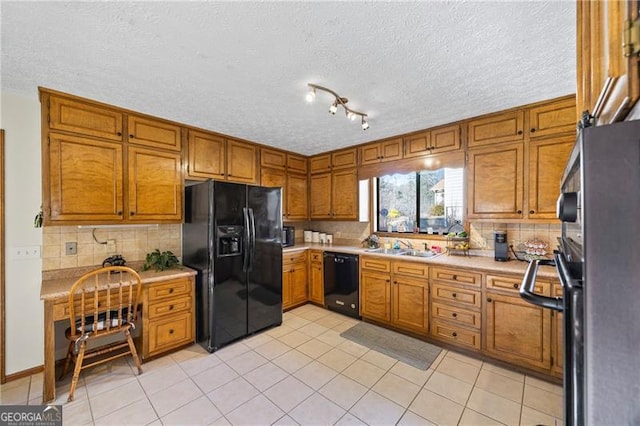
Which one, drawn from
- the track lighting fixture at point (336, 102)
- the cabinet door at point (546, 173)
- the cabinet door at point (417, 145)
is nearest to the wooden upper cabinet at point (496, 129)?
the cabinet door at point (546, 173)

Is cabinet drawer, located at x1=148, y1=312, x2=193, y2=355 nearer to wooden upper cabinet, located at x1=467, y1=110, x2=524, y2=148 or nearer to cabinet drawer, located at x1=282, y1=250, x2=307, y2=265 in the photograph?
cabinet drawer, located at x1=282, y1=250, x2=307, y2=265

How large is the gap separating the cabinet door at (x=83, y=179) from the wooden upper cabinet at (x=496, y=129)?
367 centimetres

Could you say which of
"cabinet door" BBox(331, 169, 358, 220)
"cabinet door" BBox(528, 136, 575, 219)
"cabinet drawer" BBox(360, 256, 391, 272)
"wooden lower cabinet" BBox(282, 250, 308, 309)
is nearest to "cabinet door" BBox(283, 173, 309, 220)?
"cabinet door" BBox(331, 169, 358, 220)

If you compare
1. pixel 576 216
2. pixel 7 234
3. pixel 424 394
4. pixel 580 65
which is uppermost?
pixel 580 65

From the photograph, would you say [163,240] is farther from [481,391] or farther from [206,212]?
[481,391]

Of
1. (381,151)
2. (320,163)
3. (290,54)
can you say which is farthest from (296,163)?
(290,54)

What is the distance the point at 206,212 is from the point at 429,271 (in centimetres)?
249

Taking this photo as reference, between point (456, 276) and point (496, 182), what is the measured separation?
106 cm

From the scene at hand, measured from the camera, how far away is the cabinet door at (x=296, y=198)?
4234 mm

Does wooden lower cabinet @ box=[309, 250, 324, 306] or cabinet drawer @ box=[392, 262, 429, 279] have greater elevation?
cabinet drawer @ box=[392, 262, 429, 279]

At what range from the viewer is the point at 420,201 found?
3.65 metres

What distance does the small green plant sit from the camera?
2.84 metres

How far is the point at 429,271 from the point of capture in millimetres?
2822

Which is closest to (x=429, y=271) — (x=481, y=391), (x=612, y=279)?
(x=481, y=391)
